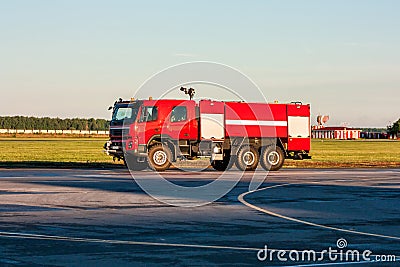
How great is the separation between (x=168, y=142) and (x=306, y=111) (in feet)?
25.9

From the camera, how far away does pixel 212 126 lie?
3788 cm

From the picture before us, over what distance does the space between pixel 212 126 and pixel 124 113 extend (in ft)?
12.9

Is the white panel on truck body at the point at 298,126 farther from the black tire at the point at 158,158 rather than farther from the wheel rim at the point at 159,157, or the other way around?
the wheel rim at the point at 159,157

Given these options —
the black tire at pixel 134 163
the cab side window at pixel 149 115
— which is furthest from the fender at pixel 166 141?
the black tire at pixel 134 163

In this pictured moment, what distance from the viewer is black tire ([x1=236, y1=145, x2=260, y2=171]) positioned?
38.1m

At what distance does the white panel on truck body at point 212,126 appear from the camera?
37.6m

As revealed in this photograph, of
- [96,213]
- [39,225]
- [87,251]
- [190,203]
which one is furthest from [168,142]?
[87,251]

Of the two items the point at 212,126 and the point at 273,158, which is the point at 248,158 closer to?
the point at 273,158

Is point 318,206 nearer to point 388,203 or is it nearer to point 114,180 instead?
point 388,203

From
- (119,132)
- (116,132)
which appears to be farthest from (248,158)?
(116,132)

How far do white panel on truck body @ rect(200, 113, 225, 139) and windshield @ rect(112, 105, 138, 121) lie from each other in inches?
118

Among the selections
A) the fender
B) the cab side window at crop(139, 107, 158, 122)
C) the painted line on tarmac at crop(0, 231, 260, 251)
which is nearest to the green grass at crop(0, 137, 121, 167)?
the cab side window at crop(139, 107, 158, 122)

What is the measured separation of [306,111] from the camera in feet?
135

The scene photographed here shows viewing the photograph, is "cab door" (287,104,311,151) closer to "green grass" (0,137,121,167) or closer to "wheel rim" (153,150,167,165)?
"wheel rim" (153,150,167,165)
